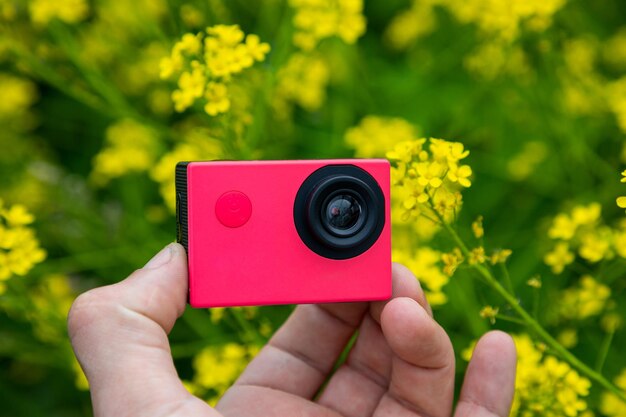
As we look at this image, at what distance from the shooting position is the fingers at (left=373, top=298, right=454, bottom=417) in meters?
1.01

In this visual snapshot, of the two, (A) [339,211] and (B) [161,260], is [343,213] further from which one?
(B) [161,260]

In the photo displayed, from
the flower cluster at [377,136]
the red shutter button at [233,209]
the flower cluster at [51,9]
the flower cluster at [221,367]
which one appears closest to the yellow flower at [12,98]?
the flower cluster at [51,9]

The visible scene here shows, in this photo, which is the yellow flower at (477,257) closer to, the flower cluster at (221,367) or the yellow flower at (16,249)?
the flower cluster at (221,367)

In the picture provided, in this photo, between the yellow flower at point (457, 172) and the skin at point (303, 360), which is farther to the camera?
the yellow flower at point (457, 172)

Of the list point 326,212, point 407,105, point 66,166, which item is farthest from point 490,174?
point 66,166

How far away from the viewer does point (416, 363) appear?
1.09 m

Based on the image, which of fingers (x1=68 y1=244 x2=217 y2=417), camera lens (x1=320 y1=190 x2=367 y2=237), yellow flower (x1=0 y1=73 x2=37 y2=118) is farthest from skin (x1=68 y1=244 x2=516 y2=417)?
yellow flower (x1=0 y1=73 x2=37 y2=118)

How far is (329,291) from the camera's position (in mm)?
Result: 1054

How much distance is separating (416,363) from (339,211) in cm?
23

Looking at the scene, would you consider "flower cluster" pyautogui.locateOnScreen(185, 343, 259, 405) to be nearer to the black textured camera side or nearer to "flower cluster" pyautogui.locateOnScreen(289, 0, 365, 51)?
the black textured camera side

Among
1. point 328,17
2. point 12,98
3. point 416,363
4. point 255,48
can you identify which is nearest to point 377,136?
point 328,17

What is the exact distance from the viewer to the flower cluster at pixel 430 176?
1044 millimetres

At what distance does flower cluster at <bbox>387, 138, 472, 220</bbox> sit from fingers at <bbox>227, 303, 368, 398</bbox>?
0.77 ft

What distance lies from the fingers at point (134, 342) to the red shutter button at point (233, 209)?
0.27 ft
